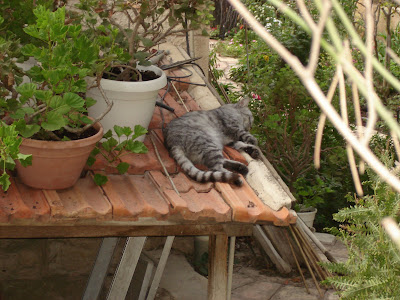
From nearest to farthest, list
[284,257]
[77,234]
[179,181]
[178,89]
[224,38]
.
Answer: [77,234] → [179,181] → [178,89] → [284,257] → [224,38]

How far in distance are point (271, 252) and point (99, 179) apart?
2.96m

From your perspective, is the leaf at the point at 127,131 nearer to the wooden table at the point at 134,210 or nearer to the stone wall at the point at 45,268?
the wooden table at the point at 134,210

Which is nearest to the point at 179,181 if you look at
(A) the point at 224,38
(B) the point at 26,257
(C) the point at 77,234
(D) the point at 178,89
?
(C) the point at 77,234

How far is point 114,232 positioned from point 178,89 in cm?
175

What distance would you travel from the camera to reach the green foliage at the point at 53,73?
7.72 ft

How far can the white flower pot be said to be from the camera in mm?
3074

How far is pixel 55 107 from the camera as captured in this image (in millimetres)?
2486

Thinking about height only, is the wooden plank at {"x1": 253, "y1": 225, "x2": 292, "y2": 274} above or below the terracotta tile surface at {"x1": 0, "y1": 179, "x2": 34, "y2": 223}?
A: below

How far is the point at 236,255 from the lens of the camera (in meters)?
5.75

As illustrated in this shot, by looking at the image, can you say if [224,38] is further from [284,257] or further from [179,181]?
[179,181]

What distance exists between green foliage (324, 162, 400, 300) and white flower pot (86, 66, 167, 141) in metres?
1.27

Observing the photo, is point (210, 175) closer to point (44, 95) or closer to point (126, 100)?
point (126, 100)

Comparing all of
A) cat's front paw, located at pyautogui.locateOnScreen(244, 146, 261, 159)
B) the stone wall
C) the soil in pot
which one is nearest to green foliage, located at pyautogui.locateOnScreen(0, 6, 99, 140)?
the soil in pot

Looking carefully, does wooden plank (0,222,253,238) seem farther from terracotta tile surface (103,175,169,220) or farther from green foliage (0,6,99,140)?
green foliage (0,6,99,140)
